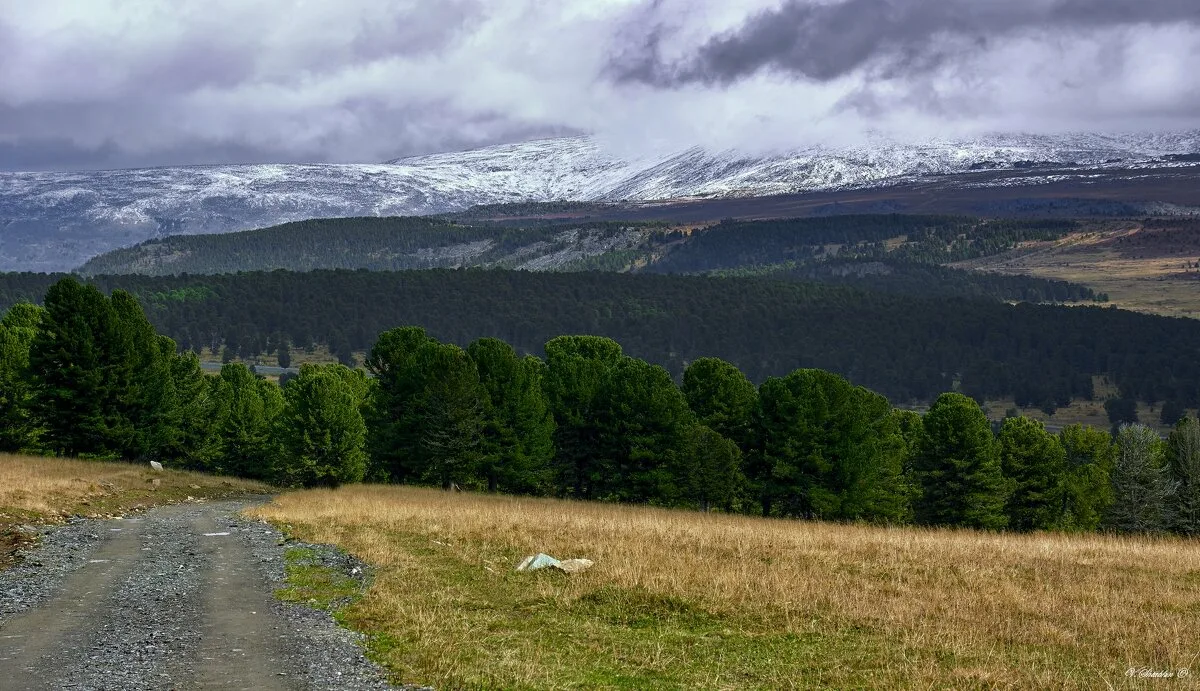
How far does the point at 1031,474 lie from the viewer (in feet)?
286

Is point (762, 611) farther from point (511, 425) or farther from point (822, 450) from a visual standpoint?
point (511, 425)

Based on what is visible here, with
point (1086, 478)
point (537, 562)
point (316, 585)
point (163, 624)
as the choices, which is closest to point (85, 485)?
point (316, 585)

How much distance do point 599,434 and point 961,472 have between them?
26.6 meters

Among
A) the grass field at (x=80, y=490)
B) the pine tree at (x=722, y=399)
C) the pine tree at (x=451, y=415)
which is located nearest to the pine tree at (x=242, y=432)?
A: the pine tree at (x=451, y=415)

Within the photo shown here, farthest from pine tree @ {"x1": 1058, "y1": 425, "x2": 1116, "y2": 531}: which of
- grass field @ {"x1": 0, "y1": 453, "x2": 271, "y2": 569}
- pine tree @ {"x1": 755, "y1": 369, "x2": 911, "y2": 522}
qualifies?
grass field @ {"x1": 0, "y1": 453, "x2": 271, "y2": 569}

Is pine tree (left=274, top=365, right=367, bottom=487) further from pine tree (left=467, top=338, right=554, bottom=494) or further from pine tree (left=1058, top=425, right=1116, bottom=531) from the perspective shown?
pine tree (left=1058, top=425, right=1116, bottom=531)

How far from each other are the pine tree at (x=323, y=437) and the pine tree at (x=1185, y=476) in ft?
196

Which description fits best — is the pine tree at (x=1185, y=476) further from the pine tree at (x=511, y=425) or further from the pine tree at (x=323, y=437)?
the pine tree at (x=323, y=437)

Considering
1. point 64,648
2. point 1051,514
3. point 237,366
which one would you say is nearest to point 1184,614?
point 64,648

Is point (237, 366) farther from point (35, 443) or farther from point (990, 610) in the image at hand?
point (990, 610)

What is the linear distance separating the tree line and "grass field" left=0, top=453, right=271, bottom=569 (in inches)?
282

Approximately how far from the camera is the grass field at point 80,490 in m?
36.5

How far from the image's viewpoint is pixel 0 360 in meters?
75.0

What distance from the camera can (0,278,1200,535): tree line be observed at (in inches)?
2731
